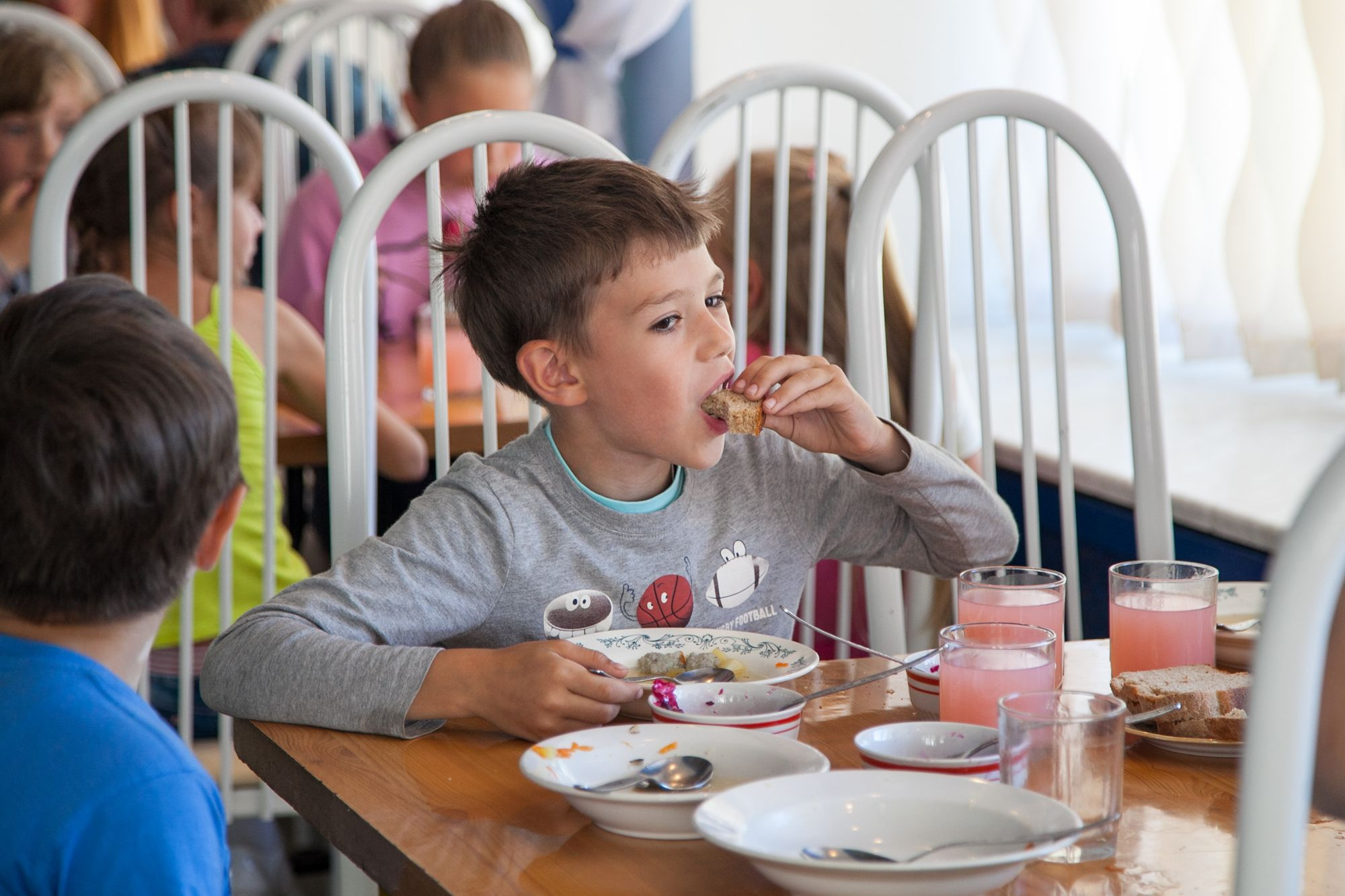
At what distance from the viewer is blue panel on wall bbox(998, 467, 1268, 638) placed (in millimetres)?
1832

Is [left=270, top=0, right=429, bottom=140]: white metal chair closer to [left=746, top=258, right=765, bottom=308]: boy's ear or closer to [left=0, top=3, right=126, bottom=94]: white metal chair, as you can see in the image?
[left=0, top=3, right=126, bottom=94]: white metal chair

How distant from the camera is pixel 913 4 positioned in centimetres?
279

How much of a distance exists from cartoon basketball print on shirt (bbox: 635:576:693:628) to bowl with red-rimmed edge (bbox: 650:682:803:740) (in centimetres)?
27

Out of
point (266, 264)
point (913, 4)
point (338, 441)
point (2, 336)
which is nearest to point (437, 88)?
point (913, 4)

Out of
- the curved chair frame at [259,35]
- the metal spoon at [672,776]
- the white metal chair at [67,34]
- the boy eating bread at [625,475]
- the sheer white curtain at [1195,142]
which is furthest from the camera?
the curved chair frame at [259,35]

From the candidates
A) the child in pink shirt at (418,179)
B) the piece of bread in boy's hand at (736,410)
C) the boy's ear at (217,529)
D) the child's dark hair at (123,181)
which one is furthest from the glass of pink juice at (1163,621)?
the child in pink shirt at (418,179)

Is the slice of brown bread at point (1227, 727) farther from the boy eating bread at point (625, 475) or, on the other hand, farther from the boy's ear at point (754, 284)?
the boy's ear at point (754, 284)

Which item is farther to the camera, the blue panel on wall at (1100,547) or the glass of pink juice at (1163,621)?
the blue panel on wall at (1100,547)

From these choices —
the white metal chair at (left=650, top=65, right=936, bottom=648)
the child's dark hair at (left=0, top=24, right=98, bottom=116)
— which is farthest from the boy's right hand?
the child's dark hair at (left=0, top=24, right=98, bottom=116)

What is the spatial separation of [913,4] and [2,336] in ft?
7.60

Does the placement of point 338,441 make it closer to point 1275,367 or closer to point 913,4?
point 1275,367

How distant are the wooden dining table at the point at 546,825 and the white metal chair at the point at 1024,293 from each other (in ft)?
1.46

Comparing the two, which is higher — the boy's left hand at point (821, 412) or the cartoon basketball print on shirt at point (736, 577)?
the boy's left hand at point (821, 412)

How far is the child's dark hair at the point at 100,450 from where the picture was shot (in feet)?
2.47
